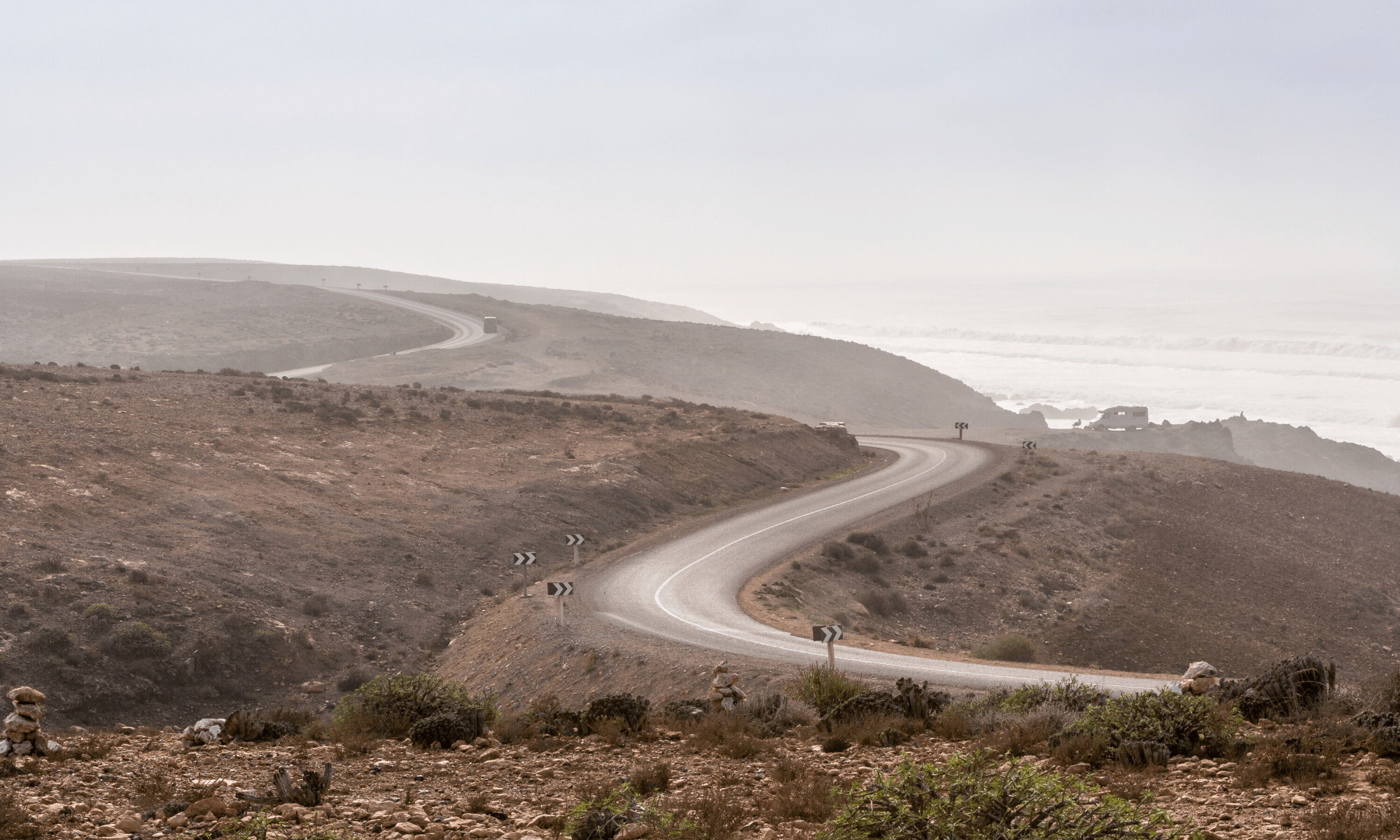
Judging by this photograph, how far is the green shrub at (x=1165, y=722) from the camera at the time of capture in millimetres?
10539

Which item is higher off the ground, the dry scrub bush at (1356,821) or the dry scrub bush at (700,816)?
the dry scrub bush at (1356,821)

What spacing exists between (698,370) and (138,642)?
84.7 m

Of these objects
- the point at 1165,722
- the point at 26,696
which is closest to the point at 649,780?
the point at 1165,722

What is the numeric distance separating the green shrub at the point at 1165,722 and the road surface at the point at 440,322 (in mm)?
82779

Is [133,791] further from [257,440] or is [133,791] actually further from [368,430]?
[368,430]

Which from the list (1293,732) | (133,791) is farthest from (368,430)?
(1293,732)

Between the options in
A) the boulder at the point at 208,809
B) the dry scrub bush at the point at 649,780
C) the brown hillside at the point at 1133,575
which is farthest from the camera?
the brown hillside at the point at 1133,575

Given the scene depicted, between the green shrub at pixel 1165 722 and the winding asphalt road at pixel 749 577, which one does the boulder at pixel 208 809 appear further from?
the winding asphalt road at pixel 749 577

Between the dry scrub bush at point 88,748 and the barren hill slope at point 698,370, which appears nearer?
the dry scrub bush at point 88,748

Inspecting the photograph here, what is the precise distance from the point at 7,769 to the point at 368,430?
33.1 m

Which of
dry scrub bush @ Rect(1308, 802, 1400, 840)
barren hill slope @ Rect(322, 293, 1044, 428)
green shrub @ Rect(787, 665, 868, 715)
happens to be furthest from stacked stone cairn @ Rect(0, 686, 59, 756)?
barren hill slope @ Rect(322, 293, 1044, 428)

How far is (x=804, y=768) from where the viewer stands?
10992mm

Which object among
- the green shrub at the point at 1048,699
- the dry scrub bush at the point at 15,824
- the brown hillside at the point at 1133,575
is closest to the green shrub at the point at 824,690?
the green shrub at the point at 1048,699

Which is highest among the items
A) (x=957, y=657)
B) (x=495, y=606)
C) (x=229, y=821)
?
(x=229, y=821)
